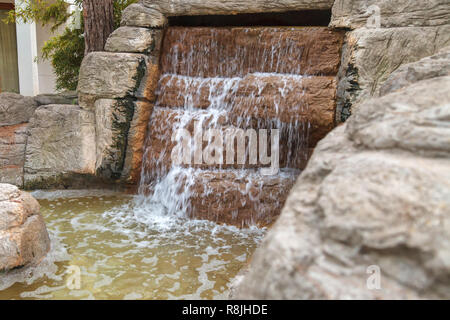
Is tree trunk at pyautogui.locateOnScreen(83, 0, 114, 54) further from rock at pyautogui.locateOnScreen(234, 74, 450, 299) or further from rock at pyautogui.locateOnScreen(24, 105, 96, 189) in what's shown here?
rock at pyautogui.locateOnScreen(234, 74, 450, 299)

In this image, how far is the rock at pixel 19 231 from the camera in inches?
97.0

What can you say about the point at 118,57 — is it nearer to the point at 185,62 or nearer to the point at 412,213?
the point at 185,62

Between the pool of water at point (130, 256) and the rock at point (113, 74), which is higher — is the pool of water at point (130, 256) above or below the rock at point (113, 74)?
below

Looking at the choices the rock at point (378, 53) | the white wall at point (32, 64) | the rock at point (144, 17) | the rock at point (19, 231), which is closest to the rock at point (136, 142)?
the rock at point (144, 17)

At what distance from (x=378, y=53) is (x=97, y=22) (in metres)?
3.96

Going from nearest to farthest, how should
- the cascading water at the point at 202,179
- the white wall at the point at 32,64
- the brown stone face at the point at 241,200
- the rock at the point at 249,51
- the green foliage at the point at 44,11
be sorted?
the cascading water at the point at 202,179 → the brown stone face at the point at 241,200 → the rock at the point at 249,51 → the green foliage at the point at 44,11 → the white wall at the point at 32,64

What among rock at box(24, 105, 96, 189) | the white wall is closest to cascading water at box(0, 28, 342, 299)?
rock at box(24, 105, 96, 189)

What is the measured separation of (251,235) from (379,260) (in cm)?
247

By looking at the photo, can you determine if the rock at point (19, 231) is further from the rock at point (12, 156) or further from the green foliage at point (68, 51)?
the green foliage at point (68, 51)

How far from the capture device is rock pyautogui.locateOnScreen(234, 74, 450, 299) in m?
1.06

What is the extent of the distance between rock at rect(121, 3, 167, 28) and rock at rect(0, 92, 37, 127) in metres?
2.08

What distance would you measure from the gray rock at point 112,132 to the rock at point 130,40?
0.68 metres

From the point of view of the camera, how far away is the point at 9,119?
203 inches

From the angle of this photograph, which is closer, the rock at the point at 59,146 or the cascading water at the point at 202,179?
the cascading water at the point at 202,179
